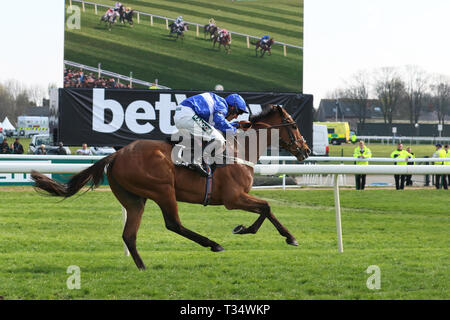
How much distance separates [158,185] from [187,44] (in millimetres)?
10426

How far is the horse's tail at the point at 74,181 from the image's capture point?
14.2 feet

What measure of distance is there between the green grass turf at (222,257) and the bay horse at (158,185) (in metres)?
0.31

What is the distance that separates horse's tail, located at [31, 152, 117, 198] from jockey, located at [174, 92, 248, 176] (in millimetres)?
608

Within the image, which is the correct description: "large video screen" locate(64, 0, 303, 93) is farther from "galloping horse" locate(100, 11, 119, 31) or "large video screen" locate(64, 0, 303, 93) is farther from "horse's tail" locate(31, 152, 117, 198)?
"horse's tail" locate(31, 152, 117, 198)

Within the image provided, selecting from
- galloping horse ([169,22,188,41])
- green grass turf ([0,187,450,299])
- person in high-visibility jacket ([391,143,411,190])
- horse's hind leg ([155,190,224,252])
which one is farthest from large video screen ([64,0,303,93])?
horse's hind leg ([155,190,224,252])

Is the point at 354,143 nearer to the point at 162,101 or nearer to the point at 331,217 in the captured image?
the point at 162,101

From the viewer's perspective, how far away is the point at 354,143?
46.0m

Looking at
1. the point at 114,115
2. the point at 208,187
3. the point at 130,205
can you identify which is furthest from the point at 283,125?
the point at 114,115

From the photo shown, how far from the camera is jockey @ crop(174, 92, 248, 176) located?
13.8 ft

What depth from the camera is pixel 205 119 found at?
4242 mm

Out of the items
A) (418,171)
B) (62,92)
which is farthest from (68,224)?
(62,92)

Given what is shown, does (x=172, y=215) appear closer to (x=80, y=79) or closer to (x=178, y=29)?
(x=80, y=79)

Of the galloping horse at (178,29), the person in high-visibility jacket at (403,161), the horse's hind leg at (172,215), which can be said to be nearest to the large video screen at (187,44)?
the galloping horse at (178,29)
